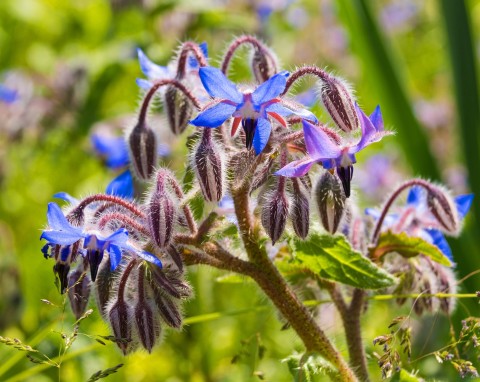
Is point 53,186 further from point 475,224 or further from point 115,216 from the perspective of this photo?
point 115,216

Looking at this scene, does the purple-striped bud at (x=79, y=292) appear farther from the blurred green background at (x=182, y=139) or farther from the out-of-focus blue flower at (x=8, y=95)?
the out-of-focus blue flower at (x=8, y=95)

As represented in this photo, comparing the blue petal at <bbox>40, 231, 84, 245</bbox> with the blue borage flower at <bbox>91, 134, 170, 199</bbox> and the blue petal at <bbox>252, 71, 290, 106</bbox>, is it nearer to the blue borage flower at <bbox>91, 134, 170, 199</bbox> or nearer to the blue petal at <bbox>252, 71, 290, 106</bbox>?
the blue petal at <bbox>252, 71, 290, 106</bbox>

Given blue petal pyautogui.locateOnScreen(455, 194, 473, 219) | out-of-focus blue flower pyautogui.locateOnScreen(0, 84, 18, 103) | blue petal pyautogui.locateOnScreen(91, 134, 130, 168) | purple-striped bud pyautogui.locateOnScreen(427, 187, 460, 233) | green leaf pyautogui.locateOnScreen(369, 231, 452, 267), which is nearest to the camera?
green leaf pyautogui.locateOnScreen(369, 231, 452, 267)

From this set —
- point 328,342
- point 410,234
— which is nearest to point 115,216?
point 328,342

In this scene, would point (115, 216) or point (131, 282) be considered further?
point (131, 282)

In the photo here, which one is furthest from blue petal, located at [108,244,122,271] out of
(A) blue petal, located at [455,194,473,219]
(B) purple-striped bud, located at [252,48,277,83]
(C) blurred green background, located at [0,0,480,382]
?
(A) blue petal, located at [455,194,473,219]

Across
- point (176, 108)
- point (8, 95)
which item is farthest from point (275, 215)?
point (8, 95)

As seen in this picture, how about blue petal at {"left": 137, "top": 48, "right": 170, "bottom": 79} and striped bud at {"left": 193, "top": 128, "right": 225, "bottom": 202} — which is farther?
blue petal at {"left": 137, "top": 48, "right": 170, "bottom": 79}
